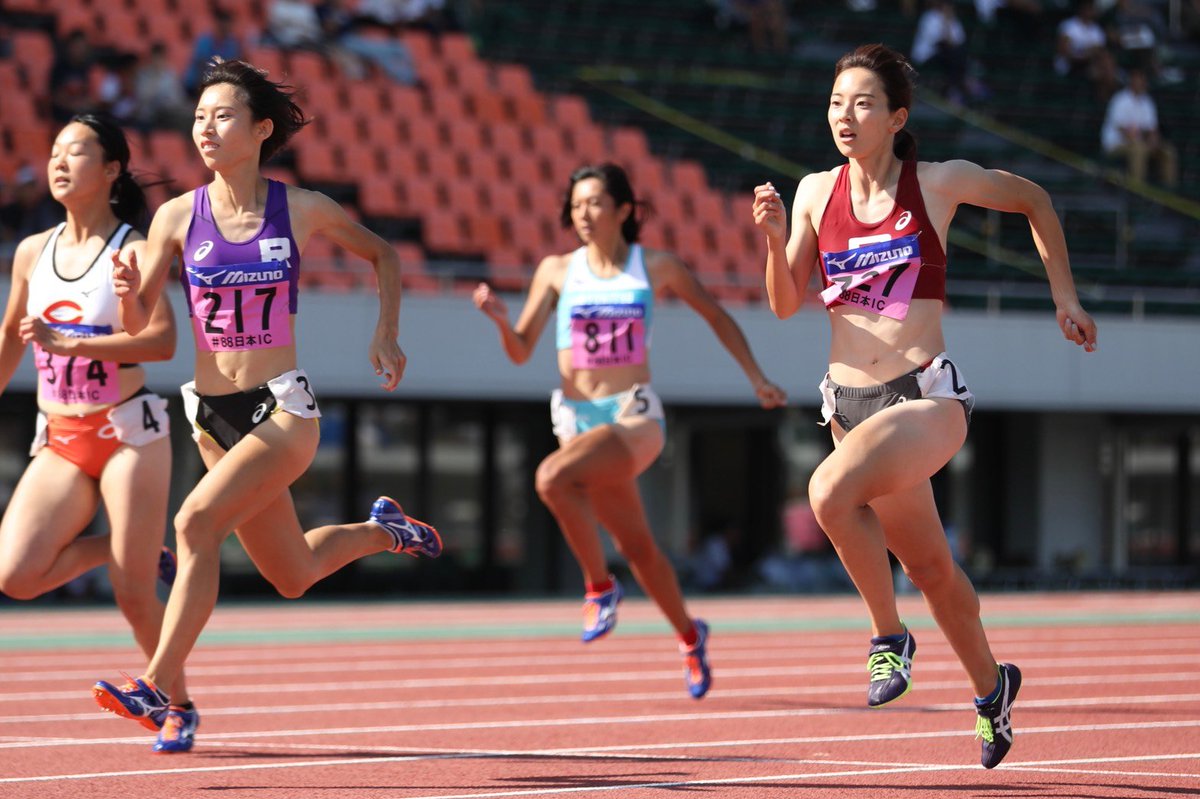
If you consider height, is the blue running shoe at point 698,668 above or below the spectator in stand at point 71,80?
below

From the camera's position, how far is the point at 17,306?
20.8 feet

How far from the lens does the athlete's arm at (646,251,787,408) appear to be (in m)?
7.68

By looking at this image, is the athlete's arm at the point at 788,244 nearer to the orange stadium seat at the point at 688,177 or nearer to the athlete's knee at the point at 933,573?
the athlete's knee at the point at 933,573

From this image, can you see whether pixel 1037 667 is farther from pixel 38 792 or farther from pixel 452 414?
pixel 452 414

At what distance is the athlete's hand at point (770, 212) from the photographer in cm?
506

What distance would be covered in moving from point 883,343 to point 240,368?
194 centimetres

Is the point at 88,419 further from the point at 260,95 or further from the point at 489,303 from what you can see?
the point at 489,303

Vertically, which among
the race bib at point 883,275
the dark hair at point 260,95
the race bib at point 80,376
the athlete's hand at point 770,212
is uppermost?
the dark hair at point 260,95

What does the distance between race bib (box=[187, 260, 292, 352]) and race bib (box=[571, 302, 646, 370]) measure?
9.21 feet

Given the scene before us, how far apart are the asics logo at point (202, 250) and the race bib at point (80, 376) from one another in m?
0.73

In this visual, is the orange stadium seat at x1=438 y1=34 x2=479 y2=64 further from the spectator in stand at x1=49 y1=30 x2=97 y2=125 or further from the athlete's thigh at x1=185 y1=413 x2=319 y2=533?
the athlete's thigh at x1=185 y1=413 x2=319 y2=533

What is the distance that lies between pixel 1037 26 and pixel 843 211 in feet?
77.6

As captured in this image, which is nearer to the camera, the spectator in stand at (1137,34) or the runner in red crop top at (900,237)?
the runner in red crop top at (900,237)

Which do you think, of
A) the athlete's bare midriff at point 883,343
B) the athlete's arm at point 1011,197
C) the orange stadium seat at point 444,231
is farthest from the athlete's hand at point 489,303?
the orange stadium seat at point 444,231
